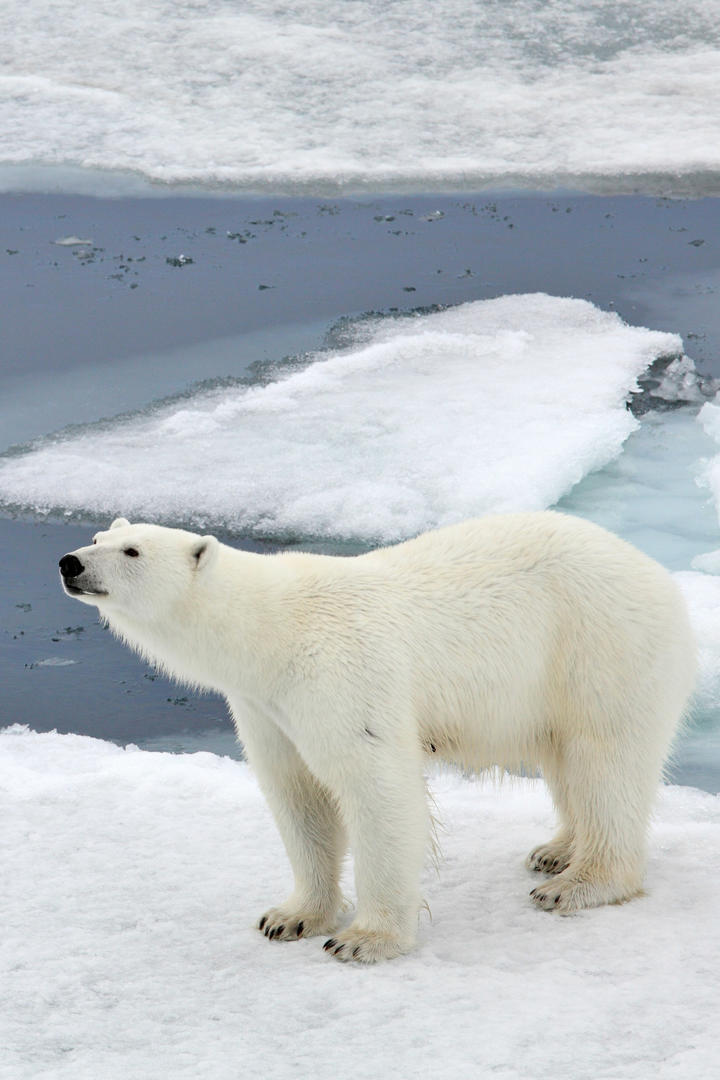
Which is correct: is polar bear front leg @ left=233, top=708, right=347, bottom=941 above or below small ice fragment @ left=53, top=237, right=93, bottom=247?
below

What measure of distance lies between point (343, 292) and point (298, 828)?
20.2ft

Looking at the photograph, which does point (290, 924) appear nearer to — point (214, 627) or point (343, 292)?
point (214, 627)

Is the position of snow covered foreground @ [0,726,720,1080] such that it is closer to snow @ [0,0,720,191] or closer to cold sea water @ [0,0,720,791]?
cold sea water @ [0,0,720,791]

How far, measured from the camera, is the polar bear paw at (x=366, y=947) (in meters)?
3.37

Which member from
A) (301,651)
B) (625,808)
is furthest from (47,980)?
(625,808)

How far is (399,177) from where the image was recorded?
1053 centimetres

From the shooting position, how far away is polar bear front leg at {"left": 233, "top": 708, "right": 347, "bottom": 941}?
357cm

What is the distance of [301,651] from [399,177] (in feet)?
25.6

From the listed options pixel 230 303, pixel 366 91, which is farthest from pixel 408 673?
pixel 366 91

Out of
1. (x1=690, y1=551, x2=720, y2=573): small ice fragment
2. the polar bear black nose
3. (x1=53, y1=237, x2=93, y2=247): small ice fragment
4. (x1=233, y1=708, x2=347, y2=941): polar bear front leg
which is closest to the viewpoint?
the polar bear black nose

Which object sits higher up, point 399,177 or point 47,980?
point 399,177

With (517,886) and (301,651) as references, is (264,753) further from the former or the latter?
(517,886)

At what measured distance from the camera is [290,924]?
3.60 metres

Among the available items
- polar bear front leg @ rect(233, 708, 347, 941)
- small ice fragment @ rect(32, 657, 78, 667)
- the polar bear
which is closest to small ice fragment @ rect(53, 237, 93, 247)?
small ice fragment @ rect(32, 657, 78, 667)
